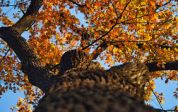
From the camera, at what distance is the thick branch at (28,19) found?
12375 millimetres

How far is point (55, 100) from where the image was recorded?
3.84 meters

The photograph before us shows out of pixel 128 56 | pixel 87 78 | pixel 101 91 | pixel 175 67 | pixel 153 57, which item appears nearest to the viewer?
pixel 101 91

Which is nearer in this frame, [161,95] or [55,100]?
[55,100]

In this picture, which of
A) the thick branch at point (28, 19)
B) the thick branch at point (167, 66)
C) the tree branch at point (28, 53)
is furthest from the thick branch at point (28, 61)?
the thick branch at point (167, 66)

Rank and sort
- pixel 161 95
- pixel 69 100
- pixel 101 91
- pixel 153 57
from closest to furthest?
pixel 69 100 < pixel 101 91 < pixel 153 57 < pixel 161 95

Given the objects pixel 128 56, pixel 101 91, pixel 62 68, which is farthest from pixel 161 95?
pixel 101 91

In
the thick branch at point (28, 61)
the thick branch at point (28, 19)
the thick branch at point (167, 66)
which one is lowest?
the thick branch at point (167, 66)

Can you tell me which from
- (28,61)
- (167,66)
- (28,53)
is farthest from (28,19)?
(167,66)

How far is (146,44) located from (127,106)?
10.9 metres

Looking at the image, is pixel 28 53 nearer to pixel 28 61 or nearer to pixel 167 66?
pixel 28 61

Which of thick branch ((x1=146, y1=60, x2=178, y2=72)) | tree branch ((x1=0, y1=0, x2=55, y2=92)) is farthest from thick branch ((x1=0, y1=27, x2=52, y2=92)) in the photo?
thick branch ((x1=146, y1=60, x2=178, y2=72))

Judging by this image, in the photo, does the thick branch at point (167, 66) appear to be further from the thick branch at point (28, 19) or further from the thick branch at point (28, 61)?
the thick branch at point (28, 19)

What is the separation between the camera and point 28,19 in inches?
509

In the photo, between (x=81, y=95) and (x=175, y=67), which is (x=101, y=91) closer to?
(x=81, y=95)
